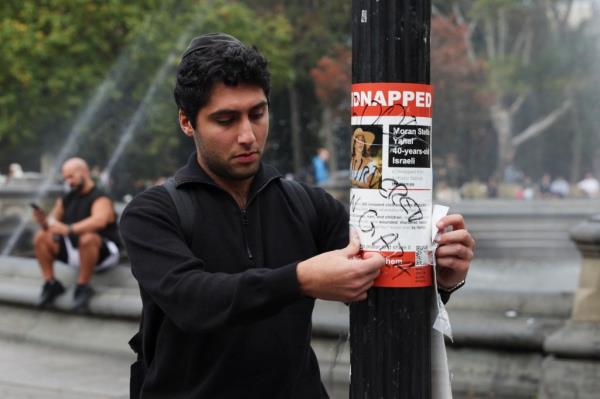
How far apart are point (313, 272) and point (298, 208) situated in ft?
1.80

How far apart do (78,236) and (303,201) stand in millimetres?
6159

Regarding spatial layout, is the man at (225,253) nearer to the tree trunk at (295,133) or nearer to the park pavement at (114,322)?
the park pavement at (114,322)

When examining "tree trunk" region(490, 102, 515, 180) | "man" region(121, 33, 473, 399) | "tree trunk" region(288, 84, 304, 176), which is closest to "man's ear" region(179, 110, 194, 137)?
"man" region(121, 33, 473, 399)

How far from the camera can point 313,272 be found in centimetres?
240

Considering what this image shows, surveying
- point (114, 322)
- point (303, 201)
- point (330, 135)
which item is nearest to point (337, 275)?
point (303, 201)

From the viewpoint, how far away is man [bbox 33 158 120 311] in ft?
28.4

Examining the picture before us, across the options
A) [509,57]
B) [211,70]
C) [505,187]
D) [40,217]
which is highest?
[509,57]

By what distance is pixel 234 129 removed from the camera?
8.77ft

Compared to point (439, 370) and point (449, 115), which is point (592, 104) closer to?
point (449, 115)

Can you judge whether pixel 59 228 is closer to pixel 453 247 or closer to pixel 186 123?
pixel 186 123

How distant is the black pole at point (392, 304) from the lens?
2549 millimetres

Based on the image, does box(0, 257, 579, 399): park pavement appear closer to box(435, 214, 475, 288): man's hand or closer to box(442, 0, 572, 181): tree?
box(435, 214, 475, 288): man's hand

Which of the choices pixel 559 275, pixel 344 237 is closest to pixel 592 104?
pixel 559 275

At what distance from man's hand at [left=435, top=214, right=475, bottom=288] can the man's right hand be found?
19 centimetres
